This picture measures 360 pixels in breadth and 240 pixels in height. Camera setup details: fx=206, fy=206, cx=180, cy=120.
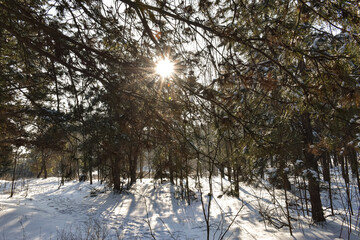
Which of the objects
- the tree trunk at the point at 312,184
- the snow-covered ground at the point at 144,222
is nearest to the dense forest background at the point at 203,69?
the snow-covered ground at the point at 144,222

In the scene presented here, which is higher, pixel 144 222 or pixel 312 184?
pixel 312 184

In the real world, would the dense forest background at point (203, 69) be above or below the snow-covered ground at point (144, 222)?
above

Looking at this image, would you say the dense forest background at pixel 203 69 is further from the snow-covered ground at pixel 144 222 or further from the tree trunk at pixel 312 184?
the tree trunk at pixel 312 184

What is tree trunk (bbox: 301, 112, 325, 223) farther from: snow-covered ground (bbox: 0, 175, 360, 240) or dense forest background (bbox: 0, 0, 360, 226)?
dense forest background (bbox: 0, 0, 360, 226)

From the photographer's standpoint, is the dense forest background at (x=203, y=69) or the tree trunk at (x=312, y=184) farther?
the tree trunk at (x=312, y=184)

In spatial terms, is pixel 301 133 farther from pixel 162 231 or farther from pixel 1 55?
pixel 1 55

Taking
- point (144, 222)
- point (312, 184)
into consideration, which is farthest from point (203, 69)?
point (144, 222)

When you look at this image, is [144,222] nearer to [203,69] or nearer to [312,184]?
[312,184]

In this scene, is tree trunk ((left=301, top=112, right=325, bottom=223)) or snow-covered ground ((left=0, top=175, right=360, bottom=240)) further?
tree trunk ((left=301, top=112, right=325, bottom=223))

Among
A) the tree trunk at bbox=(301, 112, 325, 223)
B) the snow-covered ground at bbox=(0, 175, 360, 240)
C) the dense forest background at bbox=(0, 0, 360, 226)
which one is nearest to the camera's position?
the dense forest background at bbox=(0, 0, 360, 226)

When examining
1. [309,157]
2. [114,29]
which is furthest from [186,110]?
[309,157]

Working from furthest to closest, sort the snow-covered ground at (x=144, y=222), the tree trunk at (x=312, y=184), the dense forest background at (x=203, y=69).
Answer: the tree trunk at (x=312, y=184) → the snow-covered ground at (x=144, y=222) → the dense forest background at (x=203, y=69)

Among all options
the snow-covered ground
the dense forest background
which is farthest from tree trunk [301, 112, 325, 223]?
the dense forest background

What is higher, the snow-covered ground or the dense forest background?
the dense forest background
